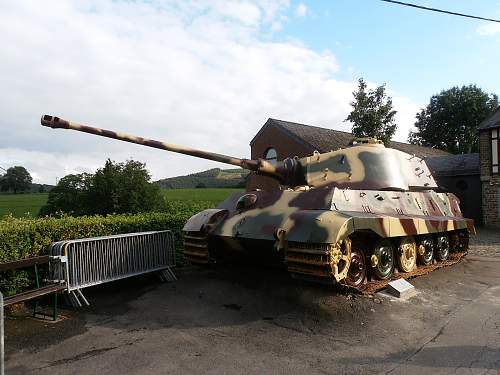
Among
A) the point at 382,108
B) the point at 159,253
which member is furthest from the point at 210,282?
the point at 382,108

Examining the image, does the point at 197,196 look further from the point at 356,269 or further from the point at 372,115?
the point at 356,269

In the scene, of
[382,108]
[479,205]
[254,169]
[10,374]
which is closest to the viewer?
[10,374]

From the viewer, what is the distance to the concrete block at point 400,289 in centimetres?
761

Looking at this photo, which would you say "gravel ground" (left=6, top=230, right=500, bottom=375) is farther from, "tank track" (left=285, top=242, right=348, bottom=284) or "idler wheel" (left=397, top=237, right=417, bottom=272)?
"tank track" (left=285, top=242, right=348, bottom=284)

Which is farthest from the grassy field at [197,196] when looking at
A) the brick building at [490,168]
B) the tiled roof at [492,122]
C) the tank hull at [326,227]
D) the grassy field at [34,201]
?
the tank hull at [326,227]

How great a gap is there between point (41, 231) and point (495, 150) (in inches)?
825

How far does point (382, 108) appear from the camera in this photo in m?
22.2

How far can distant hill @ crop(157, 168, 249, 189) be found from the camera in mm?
46062

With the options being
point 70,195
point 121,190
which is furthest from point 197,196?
point 121,190

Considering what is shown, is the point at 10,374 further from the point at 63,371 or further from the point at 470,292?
the point at 470,292

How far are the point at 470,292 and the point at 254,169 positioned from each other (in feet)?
14.4

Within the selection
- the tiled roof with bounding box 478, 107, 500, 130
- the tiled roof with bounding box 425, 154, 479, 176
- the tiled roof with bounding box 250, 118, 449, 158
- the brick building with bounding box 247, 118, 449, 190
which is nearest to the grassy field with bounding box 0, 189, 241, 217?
the brick building with bounding box 247, 118, 449, 190

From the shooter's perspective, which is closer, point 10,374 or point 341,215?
point 10,374

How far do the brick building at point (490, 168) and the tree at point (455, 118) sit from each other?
2684 cm
